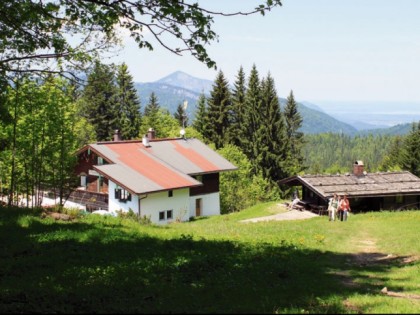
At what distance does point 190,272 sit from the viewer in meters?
11.6

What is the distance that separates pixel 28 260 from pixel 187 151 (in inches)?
1761

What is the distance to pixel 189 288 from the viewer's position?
9.77 metres

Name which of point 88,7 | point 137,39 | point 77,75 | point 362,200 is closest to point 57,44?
point 77,75

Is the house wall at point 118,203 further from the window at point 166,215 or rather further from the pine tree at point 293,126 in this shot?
the pine tree at point 293,126

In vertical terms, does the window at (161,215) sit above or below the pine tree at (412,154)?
below

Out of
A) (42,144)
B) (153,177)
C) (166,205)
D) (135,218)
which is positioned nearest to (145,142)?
(153,177)

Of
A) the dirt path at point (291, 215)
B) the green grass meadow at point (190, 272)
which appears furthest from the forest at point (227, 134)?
the green grass meadow at point (190, 272)

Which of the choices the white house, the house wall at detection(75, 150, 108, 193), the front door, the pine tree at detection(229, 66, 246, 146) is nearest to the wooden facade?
the white house

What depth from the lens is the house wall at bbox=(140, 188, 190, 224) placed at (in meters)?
44.5

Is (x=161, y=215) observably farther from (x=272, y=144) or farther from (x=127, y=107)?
(x=127, y=107)

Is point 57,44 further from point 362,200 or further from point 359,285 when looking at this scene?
point 362,200

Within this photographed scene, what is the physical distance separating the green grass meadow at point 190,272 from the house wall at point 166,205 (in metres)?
23.2

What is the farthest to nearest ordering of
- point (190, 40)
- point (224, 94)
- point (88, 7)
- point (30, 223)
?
point (224, 94), point (30, 223), point (88, 7), point (190, 40)

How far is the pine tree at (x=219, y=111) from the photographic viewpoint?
7788 centimetres
